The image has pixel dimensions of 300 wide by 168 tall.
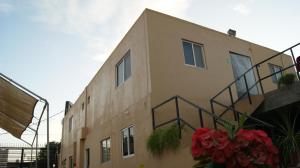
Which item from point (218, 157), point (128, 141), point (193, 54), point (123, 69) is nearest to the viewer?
point (218, 157)

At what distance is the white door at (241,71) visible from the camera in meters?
10.9

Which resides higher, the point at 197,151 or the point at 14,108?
the point at 14,108

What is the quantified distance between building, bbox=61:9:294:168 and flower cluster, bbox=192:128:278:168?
3240 millimetres

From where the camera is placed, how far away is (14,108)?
26.0 feet

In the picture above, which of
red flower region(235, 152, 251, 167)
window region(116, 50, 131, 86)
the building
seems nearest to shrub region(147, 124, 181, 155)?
the building

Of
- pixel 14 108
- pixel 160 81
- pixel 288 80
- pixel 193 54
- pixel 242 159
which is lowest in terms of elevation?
pixel 242 159

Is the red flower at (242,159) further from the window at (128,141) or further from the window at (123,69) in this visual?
the window at (123,69)

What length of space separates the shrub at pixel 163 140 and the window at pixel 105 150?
428cm

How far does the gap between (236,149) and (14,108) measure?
7249 mm

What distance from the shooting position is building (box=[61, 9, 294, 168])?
8.26m

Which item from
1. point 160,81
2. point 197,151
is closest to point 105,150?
point 160,81

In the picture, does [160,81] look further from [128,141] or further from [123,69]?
[123,69]

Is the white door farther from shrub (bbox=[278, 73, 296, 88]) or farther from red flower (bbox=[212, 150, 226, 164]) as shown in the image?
red flower (bbox=[212, 150, 226, 164])

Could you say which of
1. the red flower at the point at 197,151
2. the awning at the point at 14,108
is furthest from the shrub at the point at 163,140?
the red flower at the point at 197,151
